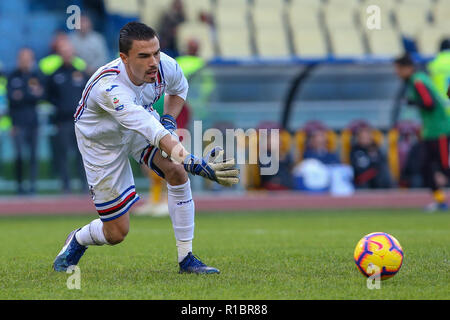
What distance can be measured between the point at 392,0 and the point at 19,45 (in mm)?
9556

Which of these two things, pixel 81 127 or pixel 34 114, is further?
pixel 34 114

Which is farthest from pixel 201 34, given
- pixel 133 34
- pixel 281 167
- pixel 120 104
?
pixel 120 104

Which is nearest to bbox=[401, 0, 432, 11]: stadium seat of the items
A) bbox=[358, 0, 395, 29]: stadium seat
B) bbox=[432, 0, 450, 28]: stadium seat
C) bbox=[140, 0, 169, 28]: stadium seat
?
bbox=[432, 0, 450, 28]: stadium seat

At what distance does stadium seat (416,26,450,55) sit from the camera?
2028cm

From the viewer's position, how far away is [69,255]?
645cm

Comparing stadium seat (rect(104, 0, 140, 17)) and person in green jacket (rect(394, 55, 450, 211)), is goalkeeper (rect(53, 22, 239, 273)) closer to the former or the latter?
person in green jacket (rect(394, 55, 450, 211))

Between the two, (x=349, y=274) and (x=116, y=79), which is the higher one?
(x=116, y=79)

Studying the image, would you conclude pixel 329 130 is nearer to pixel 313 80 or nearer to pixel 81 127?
pixel 313 80

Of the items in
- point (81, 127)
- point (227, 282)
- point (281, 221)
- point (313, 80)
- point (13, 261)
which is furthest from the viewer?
point (313, 80)

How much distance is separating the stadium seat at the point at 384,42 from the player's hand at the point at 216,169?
1533 centimetres

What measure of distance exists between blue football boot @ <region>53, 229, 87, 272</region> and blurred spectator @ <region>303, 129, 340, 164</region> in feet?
29.8

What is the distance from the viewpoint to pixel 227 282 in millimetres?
5566

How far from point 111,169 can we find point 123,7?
14245mm
